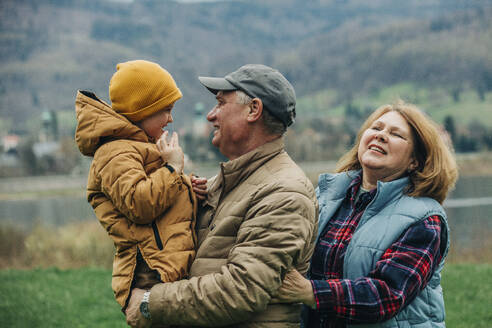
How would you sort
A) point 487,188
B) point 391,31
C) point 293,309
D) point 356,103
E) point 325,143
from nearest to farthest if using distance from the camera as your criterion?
point 293,309, point 487,188, point 325,143, point 356,103, point 391,31

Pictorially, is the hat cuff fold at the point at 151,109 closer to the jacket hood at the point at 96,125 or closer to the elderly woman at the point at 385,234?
the jacket hood at the point at 96,125

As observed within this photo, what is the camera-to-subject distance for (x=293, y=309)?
8.16 ft

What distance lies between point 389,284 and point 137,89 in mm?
1559

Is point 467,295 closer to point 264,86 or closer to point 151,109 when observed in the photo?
point 264,86

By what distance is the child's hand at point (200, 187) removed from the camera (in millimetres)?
2850

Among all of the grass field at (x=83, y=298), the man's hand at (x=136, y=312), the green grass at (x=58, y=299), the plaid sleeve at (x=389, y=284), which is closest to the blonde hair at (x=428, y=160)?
the plaid sleeve at (x=389, y=284)

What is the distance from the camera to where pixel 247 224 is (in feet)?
7.85

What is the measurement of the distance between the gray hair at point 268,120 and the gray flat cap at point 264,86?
0.07ft

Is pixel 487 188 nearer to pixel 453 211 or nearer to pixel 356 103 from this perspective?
pixel 453 211

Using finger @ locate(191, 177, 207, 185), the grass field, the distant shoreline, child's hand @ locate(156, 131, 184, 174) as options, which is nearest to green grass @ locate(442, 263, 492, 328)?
the grass field

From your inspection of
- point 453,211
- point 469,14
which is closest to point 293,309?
point 453,211

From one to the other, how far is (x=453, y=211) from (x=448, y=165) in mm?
19875

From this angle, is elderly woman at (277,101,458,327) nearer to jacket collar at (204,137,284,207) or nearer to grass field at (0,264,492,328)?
jacket collar at (204,137,284,207)

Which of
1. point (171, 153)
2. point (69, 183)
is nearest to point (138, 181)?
point (171, 153)
